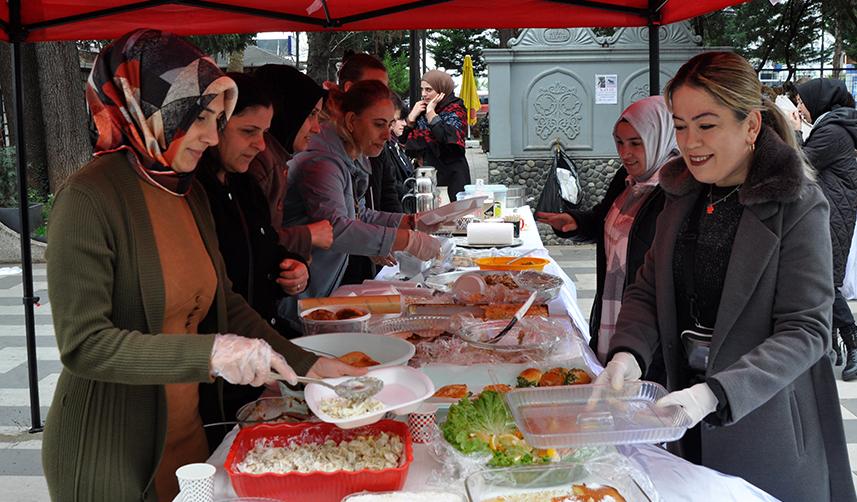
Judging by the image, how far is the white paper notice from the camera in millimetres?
9109

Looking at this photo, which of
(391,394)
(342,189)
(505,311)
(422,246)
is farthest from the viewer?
(342,189)

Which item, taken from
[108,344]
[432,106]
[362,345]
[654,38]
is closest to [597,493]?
[362,345]

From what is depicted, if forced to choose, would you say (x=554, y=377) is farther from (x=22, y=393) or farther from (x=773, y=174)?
(x=22, y=393)

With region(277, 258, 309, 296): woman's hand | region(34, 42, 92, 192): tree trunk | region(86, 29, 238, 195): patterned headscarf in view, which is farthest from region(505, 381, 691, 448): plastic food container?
region(34, 42, 92, 192): tree trunk

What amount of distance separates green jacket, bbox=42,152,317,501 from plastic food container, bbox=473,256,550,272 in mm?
2018

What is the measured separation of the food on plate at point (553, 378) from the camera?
196 cm

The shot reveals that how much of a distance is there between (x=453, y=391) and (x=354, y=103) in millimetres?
1925

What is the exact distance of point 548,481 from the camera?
147cm

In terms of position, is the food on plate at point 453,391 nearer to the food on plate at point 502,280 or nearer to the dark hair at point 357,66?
the food on plate at point 502,280

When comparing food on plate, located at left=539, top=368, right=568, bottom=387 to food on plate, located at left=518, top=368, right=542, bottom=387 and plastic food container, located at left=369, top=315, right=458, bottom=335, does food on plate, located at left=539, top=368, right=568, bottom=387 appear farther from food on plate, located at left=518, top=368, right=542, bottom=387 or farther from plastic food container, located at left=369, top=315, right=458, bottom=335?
plastic food container, located at left=369, top=315, right=458, bottom=335

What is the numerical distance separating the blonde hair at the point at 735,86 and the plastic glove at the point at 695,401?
1.96 ft

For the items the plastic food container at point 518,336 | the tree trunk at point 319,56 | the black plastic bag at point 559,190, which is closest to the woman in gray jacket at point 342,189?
the plastic food container at point 518,336

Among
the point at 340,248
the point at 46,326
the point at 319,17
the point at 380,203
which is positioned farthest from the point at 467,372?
the point at 46,326

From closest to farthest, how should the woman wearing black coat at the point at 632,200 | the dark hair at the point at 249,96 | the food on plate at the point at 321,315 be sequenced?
1. the dark hair at the point at 249,96
2. the food on plate at the point at 321,315
3. the woman wearing black coat at the point at 632,200
